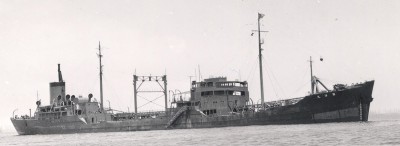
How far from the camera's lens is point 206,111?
58844 millimetres

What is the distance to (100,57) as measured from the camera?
7088 cm

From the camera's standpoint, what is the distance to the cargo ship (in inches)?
1950

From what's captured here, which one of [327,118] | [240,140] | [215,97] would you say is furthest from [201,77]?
[240,140]

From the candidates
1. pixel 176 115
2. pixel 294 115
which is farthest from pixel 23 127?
pixel 294 115

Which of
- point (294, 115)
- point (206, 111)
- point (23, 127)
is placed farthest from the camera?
point (23, 127)

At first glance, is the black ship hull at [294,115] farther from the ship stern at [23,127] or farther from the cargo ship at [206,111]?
the ship stern at [23,127]

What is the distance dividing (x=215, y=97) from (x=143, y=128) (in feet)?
32.7

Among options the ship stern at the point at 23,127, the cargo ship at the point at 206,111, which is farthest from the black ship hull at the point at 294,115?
the ship stern at the point at 23,127

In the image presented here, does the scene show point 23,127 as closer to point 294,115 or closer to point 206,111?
point 206,111

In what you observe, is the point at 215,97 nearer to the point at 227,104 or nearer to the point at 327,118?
the point at 227,104

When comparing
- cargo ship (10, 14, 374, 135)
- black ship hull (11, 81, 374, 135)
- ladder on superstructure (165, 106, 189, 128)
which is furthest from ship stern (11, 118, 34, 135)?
ladder on superstructure (165, 106, 189, 128)

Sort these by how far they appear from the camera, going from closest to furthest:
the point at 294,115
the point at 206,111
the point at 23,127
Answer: the point at 294,115 < the point at 206,111 < the point at 23,127

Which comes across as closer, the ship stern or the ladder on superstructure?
the ladder on superstructure

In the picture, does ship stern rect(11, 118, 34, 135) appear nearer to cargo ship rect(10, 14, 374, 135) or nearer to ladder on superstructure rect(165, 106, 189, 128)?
cargo ship rect(10, 14, 374, 135)
